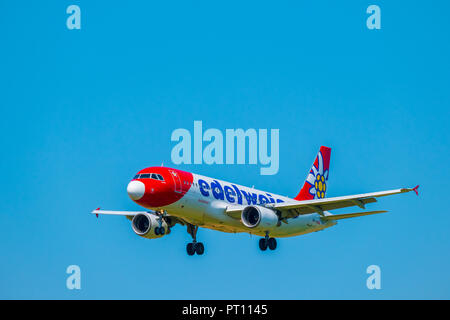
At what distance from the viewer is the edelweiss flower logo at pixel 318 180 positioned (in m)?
66.7

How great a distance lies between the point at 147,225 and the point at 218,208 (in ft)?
18.6

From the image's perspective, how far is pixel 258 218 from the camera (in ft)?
176

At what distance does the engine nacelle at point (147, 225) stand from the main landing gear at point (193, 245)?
1.58 m

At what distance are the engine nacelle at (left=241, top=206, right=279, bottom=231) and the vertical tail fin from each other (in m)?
11.5

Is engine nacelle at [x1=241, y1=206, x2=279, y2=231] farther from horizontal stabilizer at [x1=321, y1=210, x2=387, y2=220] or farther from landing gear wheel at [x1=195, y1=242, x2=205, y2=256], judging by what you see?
horizontal stabilizer at [x1=321, y1=210, x2=387, y2=220]

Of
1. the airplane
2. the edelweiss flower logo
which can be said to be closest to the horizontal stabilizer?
the airplane

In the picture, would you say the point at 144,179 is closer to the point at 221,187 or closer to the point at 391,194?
the point at 221,187

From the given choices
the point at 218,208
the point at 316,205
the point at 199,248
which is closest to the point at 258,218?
the point at 218,208

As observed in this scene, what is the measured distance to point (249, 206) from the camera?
Result: 53812 mm

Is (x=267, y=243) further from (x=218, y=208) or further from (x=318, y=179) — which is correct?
(x=318, y=179)

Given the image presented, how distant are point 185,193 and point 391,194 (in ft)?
40.6

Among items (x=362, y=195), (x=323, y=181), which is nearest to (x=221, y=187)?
(x=362, y=195)

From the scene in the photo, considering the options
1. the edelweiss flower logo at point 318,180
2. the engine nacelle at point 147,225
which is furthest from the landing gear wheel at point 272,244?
the edelweiss flower logo at point 318,180
